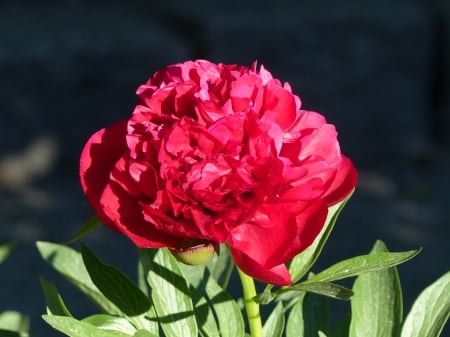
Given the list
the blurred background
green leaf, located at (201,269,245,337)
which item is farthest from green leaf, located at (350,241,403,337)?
the blurred background

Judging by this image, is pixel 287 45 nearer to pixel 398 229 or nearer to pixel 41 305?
pixel 398 229

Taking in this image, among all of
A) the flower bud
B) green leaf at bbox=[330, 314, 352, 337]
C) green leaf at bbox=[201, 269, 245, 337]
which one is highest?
the flower bud

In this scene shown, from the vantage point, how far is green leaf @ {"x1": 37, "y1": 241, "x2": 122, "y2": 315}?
1.02 meters

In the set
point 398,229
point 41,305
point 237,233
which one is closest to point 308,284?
point 237,233

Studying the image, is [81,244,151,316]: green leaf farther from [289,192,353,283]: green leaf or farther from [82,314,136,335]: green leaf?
[289,192,353,283]: green leaf

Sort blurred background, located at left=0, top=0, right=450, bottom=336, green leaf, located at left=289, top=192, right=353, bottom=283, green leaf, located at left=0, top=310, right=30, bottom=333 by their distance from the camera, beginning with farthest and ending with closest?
blurred background, located at left=0, top=0, right=450, bottom=336
green leaf, located at left=0, top=310, right=30, bottom=333
green leaf, located at left=289, top=192, right=353, bottom=283

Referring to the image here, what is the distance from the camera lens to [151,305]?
3.08ft

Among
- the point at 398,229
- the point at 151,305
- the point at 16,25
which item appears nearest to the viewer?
the point at 151,305

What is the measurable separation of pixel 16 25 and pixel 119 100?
62 centimetres

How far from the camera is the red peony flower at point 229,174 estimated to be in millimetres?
750

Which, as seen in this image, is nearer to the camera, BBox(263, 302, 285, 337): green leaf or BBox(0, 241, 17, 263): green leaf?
BBox(263, 302, 285, 337): green leaf

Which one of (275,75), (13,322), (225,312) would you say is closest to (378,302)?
(225,312)

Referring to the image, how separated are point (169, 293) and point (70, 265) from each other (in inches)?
7.3

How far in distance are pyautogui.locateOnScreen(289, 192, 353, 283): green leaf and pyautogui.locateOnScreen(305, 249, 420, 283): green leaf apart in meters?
0.03
